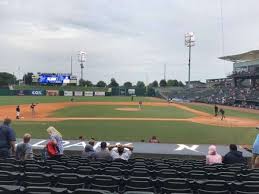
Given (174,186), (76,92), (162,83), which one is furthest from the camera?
(162,83)

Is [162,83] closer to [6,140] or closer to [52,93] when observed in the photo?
[52,93]

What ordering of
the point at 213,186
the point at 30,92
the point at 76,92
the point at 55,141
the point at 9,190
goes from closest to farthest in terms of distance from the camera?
the point at 9,190, the point at 213,186, the point at 55,141, the point at 30,92, the point at 76,92

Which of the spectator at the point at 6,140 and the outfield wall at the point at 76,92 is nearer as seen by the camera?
the spectator at the point at 6,140

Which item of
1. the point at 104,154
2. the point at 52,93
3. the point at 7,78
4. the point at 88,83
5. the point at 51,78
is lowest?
the point at 104,154

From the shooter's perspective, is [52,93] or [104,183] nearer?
[104,183]

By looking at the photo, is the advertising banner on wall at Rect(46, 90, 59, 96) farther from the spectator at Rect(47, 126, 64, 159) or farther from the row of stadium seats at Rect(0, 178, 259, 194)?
the row of stadium seats at Rect(0, 178, 259, 194)

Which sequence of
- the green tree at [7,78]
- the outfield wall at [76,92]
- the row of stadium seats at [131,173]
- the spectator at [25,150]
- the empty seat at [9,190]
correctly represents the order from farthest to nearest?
1. the green tree at [7,78]
2. the outfield wall at [76,92]
3. the spectator at [25,150]
4. the row of stadium seats at [131,173]
5. the empty seat at [9,190]

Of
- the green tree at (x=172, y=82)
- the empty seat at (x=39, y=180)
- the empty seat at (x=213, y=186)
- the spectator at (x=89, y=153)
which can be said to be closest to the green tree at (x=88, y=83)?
the green tree at (x=172, y=82)

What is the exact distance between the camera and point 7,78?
163375 mm

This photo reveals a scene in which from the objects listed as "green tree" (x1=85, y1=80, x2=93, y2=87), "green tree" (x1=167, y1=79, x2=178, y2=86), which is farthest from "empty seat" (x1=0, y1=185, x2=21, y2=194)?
"green tree" (x1=167, y1=79, x2=178, y2=86)

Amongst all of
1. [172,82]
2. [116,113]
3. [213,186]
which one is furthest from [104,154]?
[172,82]

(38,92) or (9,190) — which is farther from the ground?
(38,92)

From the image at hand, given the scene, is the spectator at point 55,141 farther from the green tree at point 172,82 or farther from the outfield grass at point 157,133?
the green tree at point 172,82

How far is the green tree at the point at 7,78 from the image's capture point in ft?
504
